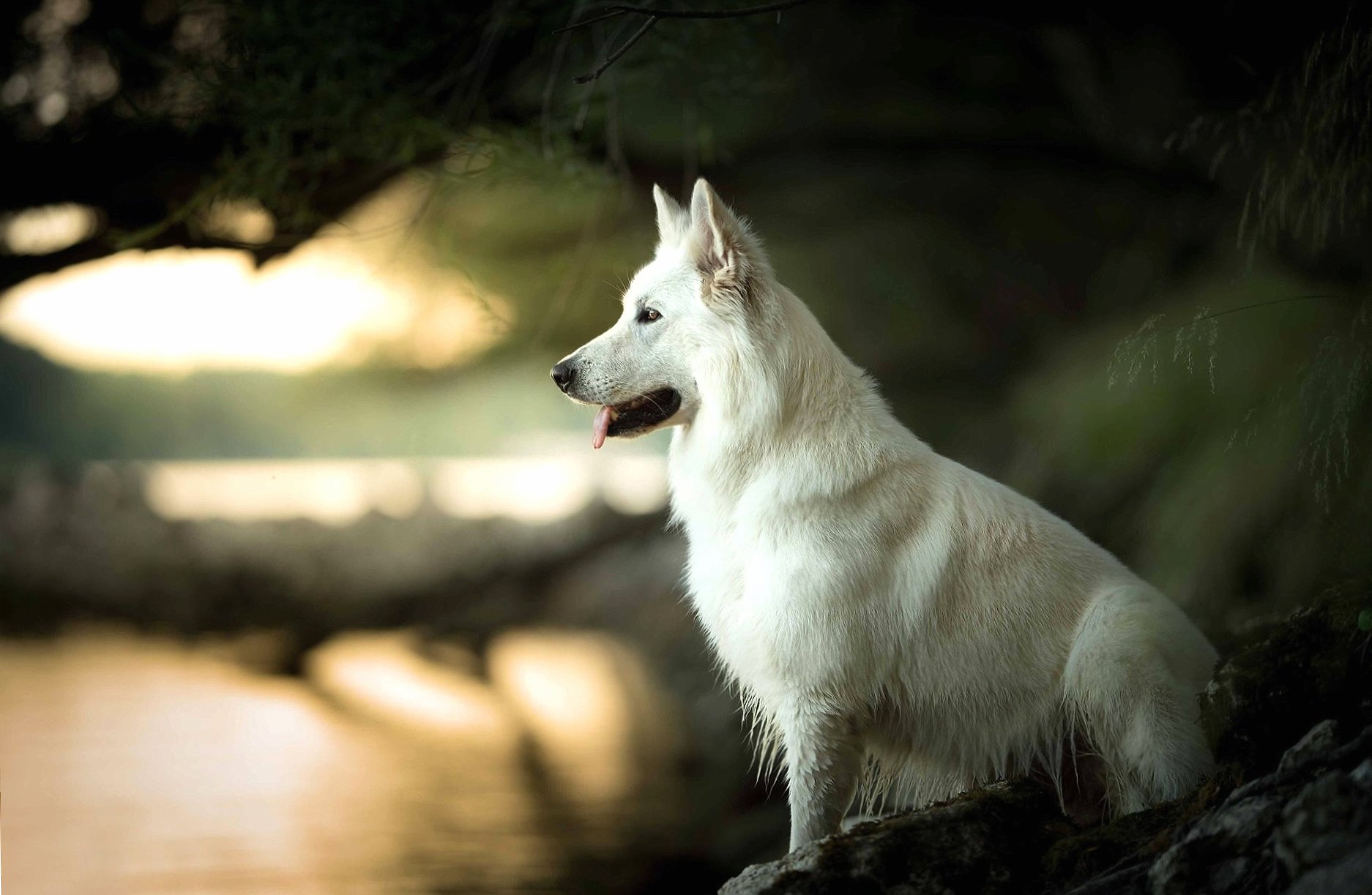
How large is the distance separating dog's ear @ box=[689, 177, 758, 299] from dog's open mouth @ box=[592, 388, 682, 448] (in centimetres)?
27

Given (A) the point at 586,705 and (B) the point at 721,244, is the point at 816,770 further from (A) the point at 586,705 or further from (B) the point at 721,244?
(A) the point at 586,705

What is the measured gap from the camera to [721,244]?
245 centimetres

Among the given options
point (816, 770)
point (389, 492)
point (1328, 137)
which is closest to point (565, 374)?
point (816, 770)

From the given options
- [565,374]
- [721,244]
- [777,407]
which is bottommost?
[777,407]

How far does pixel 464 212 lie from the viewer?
5676 mm

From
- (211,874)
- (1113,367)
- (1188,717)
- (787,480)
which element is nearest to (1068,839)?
(1188,717)

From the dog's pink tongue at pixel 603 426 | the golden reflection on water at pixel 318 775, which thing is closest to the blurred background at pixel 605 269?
the golden reflection on water at pixel 318 775

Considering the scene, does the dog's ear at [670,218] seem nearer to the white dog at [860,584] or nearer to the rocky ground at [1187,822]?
the white dog at [860,584]

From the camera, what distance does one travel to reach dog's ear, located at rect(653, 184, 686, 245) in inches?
105

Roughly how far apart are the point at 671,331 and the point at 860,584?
712 millimetres

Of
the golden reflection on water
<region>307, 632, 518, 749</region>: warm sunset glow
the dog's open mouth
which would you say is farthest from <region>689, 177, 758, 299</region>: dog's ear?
<region>307, 632, 518, 749</region>: warm sunset glow

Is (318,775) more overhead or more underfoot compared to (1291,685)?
more underfoot

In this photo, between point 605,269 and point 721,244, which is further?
point 605,269

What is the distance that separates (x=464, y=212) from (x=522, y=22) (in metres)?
1.54
